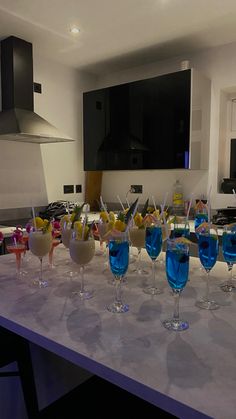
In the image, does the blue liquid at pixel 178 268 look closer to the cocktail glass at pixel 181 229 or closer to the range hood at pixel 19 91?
the cocktail glass at pixel 181 229

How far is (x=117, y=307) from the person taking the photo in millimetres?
952

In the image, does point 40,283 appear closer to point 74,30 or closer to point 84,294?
point 84,294

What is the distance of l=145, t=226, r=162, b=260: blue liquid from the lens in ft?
4.08

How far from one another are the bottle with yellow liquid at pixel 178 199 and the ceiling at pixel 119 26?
48.4 inches

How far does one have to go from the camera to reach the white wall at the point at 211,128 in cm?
297

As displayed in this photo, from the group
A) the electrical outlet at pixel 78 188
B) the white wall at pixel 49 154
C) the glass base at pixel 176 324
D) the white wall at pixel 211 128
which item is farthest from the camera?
the electrical outlet at pixel 78 188

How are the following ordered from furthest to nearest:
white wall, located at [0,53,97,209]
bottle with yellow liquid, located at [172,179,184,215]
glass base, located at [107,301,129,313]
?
bottle with yellow liquid, located at [172,179,184,215]
white wall, located at [0,53,97,209]
glass base, located at [107,301,129,313]

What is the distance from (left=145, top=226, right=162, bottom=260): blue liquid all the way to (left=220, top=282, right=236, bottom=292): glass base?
0.84 feet

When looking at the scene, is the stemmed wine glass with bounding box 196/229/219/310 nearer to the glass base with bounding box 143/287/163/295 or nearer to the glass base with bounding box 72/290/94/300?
the glass base with bounding box 143/287/163/295

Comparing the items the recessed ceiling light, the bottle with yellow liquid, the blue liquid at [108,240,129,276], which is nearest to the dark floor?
the blue liquid at [108,240,129,276]

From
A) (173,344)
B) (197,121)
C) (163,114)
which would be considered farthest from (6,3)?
(173,344)

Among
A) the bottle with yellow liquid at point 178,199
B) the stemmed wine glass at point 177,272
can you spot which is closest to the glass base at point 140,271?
the stemmed wine glass at point 177,272

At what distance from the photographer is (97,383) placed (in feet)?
5.68

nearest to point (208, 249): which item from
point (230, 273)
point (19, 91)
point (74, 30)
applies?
point (230, 273)
